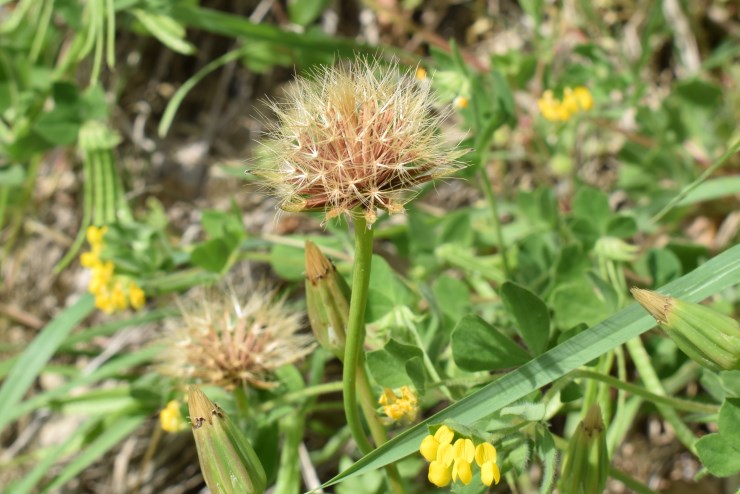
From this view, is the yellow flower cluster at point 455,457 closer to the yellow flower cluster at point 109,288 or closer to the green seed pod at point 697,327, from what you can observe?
the green seed pod at point 697,327

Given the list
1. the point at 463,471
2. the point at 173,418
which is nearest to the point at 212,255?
the point at 173,418

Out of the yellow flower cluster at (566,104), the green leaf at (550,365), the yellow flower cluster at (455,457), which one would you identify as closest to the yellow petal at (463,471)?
the yellow flower cluster at (455,457)

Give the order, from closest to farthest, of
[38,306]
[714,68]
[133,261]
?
[133,261]
[714,68]
[38,306]

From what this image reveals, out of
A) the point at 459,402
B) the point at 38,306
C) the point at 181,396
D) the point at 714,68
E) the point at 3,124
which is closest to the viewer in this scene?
the point at 459,402

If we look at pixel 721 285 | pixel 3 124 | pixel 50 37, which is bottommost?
Result: pixel 721 285

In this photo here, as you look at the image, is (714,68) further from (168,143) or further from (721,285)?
(168,143)

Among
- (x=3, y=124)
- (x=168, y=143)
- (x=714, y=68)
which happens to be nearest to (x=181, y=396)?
(x=3, y=124)

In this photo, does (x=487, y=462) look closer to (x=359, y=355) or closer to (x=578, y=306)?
(x=359, y=355)
